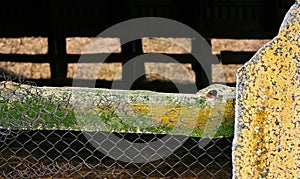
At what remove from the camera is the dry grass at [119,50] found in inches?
350

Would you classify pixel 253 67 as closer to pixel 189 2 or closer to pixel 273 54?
pixel 273 54

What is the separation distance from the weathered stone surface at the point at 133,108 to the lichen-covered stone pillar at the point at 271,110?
1.04ft

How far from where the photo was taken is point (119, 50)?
8938 millimetres

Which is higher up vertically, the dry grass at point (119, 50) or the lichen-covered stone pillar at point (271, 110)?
the lichen-covered stone pillar at point (271, 110)

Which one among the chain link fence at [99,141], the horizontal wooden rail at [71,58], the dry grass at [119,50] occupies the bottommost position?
the dry grass at [119,50]

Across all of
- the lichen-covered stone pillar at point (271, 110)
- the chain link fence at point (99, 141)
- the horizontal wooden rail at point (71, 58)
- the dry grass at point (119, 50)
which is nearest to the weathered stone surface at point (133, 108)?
the chain link fence at point (99, 141)

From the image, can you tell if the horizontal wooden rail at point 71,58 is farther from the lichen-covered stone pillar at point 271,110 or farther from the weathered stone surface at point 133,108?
the lichen-covered stone pillar at point 271,110

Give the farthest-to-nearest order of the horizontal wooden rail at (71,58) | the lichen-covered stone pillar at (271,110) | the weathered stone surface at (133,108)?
1. the horizontal wooden rail at (71,58)
2. the weathered stone surface at (133,108)
3. the lichen-covered stone pillar at (271,110)

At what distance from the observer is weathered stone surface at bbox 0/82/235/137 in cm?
321

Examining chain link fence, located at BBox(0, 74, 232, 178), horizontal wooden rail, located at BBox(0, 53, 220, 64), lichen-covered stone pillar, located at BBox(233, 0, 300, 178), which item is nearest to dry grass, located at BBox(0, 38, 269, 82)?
horizontal wooden rail, located at BBox(0, 53, 220, 64)

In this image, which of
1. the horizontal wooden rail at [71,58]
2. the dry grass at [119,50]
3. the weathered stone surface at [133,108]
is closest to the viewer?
the weathered stone surface at [133,108]

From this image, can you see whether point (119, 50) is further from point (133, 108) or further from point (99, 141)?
point (133, 108)

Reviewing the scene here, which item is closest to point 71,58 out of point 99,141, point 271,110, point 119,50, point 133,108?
point 119,50

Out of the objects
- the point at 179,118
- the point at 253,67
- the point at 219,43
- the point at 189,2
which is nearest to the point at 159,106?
the point at 179,118
